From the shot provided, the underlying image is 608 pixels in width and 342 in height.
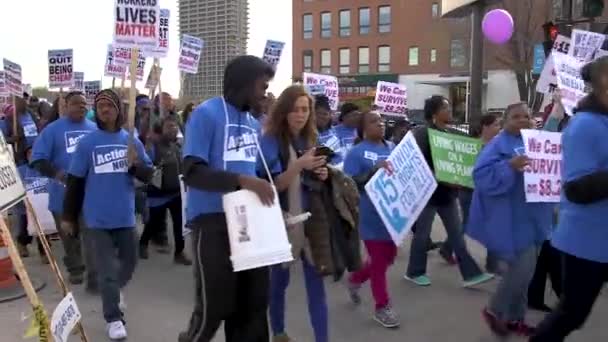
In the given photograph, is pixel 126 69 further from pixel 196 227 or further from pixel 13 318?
pixel 196 227

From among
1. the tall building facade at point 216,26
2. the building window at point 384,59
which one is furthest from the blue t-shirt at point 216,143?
the building window at point 384,59

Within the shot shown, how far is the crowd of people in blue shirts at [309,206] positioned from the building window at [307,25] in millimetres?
53175

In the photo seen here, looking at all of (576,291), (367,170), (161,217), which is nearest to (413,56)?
(161,217)

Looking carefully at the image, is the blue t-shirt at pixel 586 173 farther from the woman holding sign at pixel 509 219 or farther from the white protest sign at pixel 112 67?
the white protest sign at pixel 112 67

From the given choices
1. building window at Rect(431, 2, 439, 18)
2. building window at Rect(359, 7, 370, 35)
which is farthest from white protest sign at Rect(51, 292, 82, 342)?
building window at Rect(359, 7, 370, 35)

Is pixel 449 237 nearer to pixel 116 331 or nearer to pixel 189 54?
pixel 116 331

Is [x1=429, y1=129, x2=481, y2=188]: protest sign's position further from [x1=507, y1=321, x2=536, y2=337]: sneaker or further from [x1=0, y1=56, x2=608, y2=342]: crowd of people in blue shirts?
[x1=507, y1=321, x2=536, y2=337]: sneaker

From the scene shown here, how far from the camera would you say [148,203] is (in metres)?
7.82

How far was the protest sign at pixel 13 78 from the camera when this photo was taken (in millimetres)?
9305

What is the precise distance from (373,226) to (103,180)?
2120 millimetres

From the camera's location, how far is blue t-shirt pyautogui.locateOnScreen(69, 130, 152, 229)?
4.87m

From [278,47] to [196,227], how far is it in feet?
25.4

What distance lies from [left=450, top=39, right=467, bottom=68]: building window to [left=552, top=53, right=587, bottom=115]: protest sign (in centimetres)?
4220

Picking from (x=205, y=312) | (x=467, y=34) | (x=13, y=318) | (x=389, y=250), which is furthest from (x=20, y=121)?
(x=467, y=34)
